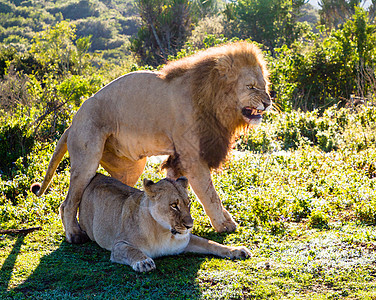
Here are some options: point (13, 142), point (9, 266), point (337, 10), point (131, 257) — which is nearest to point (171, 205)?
point (131, 257)

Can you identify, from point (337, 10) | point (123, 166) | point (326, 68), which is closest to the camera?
point (123, 166)

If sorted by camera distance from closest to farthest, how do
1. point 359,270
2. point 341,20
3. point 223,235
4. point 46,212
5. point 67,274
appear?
point 359,270 < point 67,274 < point 223,235 < point 46,212 < point 341,20

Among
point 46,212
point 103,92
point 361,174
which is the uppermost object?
point 103,92

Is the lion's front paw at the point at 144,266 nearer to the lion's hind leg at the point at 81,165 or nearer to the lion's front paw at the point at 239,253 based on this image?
the lion's front paw at the point at 239,253

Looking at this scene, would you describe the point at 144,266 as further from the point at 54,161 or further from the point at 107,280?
the point at 54,161

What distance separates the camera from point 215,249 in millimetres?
4145

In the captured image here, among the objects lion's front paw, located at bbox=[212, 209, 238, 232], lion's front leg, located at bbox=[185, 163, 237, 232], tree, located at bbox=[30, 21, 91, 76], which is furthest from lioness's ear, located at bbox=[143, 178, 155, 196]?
tree, located at bbox=[30, 21, 91, 76]

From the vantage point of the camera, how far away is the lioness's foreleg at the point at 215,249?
13.4 ft

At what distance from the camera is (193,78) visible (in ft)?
15.8

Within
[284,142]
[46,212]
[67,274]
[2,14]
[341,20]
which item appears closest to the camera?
[67,274]

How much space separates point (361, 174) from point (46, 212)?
4.09 meters

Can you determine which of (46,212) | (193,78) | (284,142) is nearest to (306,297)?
(193,78)

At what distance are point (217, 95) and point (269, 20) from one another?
89.5 ft

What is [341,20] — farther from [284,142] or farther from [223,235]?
[223,235]
